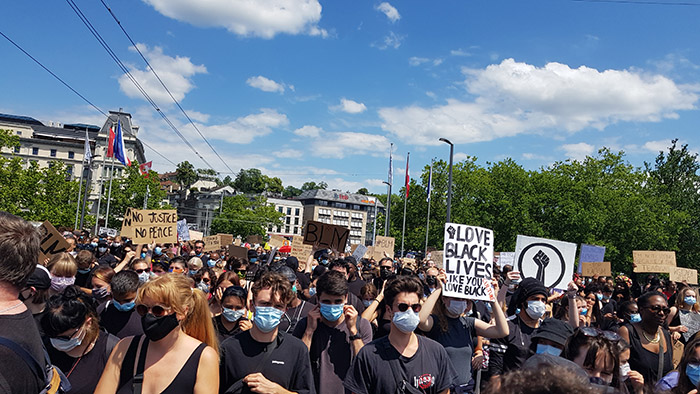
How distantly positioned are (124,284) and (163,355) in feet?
7.11

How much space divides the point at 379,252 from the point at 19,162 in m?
33.7

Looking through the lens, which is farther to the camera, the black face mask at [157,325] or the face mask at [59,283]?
the face mask at [59,283]

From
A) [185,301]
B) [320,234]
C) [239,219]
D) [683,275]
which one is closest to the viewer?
[185,301]

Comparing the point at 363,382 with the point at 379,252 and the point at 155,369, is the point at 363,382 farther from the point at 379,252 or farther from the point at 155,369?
the point at 379,252

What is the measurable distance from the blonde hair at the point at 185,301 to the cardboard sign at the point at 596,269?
1334cm

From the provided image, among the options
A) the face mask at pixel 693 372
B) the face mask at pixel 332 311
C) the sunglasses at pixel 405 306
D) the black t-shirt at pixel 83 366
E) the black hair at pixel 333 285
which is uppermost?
the black hair at pixel 333 285

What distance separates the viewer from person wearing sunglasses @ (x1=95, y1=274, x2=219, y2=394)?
9.51ft

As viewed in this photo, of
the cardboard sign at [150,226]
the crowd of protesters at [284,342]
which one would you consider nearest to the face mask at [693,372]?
the crowd of protesters at [284,342]

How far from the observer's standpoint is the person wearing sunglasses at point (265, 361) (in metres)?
3.39

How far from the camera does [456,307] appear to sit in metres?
4.98

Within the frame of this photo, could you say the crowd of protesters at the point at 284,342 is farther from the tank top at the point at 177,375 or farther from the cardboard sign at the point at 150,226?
the cardboard sign at the point at 150,226

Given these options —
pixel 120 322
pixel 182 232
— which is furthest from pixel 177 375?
pixel 182 232

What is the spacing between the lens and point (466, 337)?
16.2ft

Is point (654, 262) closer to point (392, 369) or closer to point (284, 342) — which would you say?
point (392, 369)
